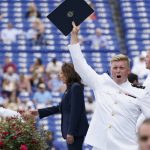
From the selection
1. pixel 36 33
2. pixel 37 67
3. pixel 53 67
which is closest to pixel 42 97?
pixel 37 67

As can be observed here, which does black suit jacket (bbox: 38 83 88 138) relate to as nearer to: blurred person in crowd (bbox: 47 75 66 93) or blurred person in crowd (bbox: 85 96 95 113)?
blurred person in crowd (bbox: 85 96 95 113)

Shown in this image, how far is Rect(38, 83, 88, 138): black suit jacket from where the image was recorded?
7.96m

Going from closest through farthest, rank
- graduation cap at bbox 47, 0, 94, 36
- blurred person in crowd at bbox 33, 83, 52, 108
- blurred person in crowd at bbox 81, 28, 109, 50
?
graduation cap at bbox 47, 0, 94, 36 < blurred person in crowd at bbox 33, 83, 52, 108 < blurred person in crowd at bbox 81, 28, 109, 50

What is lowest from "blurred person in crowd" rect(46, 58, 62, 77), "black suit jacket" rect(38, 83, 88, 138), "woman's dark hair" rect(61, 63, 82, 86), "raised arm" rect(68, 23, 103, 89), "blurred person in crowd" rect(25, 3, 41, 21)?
"blurred person in crowd" rect(46, 58, 62, 77)

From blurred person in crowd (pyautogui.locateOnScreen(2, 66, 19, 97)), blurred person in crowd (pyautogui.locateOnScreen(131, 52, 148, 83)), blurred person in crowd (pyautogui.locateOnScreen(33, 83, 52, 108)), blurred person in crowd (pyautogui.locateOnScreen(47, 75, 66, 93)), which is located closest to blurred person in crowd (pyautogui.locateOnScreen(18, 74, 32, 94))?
blurred person in crowd (pyautogui.locateOnScreen(2, 66, 19, 97))

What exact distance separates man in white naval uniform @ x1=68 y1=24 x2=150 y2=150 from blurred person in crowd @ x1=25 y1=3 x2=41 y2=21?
16476mm

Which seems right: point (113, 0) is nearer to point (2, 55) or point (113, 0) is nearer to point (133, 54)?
point (133, 54)

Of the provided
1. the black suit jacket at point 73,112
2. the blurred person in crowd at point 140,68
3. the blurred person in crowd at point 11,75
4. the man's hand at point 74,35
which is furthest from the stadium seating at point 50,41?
the man's hand at point 74,35

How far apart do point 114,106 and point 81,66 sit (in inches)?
19.8

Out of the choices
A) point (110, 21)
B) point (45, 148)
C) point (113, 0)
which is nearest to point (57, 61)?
point (110, 21)

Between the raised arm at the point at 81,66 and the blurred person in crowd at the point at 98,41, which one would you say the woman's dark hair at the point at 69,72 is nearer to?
the raised arm at the point at 81,66

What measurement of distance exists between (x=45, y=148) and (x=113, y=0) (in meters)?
18.7

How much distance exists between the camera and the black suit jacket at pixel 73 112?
7957 mm

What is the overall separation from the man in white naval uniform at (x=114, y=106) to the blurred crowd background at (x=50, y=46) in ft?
28.0
